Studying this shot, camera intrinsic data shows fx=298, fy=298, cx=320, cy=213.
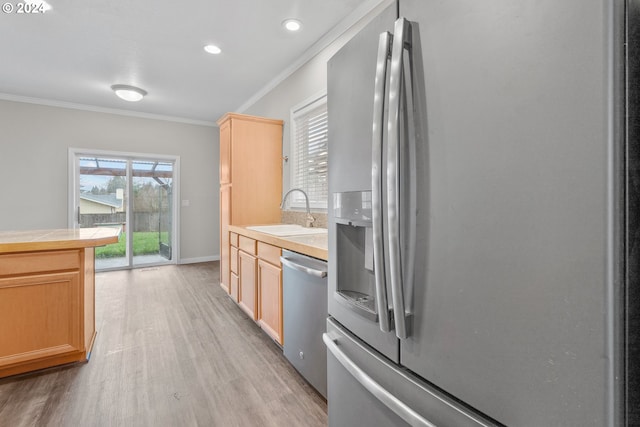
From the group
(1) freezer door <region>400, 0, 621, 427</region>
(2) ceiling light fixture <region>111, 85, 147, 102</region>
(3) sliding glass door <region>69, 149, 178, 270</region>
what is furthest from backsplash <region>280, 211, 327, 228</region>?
(3) sliding glass door <region>69, 149, 178, 270</region>

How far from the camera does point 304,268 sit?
5.71 ft

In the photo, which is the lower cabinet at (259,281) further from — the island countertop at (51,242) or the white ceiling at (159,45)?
the white ceiling at (159,45)

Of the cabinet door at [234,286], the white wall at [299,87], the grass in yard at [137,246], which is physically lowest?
the cabinet door at [234,286]

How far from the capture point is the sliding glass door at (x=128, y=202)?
4.95 meters

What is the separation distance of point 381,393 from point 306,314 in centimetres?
96

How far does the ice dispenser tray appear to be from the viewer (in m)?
0.99

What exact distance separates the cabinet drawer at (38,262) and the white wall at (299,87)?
214 cm

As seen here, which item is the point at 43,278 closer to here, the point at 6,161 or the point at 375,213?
the point at 375,213

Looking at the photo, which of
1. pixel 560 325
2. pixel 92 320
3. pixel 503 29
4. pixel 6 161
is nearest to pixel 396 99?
pixel 503 29

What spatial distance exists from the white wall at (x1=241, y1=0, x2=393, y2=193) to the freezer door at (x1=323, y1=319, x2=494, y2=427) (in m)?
2.38

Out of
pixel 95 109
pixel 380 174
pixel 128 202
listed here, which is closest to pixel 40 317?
pixel 380 174

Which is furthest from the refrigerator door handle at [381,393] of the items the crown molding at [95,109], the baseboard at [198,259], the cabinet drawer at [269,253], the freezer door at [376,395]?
the crown molding at [95,109]

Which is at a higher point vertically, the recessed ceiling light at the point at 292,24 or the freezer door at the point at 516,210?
the recessed ceiling light at the point at 292,24

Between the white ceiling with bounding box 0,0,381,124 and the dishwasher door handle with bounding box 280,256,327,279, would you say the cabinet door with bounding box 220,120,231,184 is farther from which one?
the dishwasher door handle with bounding box 280,256,327,279
